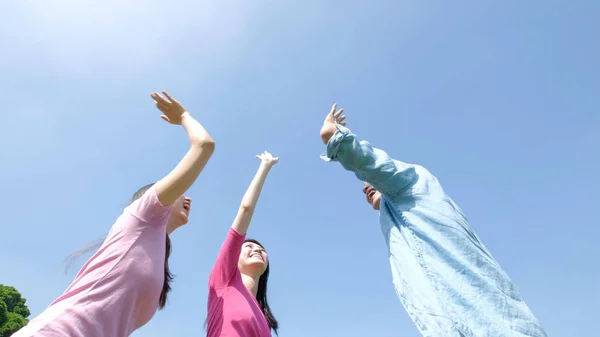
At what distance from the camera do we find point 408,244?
133 inches

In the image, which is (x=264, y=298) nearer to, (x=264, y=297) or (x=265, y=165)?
(x=264, y=297)

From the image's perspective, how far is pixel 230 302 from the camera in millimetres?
3668

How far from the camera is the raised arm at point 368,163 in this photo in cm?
349

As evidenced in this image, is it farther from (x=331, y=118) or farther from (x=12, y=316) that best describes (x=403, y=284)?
(x=12, y=316)

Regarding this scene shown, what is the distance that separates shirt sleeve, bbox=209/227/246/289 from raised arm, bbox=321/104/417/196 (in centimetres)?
102

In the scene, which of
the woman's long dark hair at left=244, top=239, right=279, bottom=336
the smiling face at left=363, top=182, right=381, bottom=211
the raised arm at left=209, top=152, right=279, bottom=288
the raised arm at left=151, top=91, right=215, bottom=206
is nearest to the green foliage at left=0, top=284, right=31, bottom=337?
the woman's long dark hair at left=244, top=239, right=279, bottom=336

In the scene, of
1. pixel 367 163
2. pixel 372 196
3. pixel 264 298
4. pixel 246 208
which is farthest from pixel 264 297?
pixel 367 163

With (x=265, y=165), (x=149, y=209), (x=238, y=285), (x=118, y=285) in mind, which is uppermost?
(x=265, y=165)

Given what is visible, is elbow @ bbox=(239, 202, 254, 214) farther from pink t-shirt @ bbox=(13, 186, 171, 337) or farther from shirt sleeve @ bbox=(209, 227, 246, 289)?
pink t-shirt @ bbox=(13, 186, 171, 337)

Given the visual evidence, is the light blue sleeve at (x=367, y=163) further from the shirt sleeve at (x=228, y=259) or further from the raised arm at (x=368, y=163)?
the shirt sleeve at (x=228, y=259)

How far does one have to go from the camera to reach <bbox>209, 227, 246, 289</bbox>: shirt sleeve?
150 inches

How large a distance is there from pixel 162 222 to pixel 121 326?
0.60 meters

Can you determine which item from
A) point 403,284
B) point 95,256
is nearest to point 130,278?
point 95,256

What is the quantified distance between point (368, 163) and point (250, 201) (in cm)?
113
